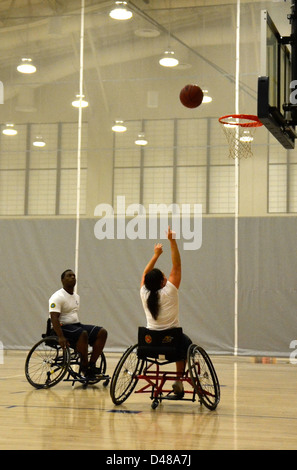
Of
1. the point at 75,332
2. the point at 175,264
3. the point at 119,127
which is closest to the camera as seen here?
the point at 175,264

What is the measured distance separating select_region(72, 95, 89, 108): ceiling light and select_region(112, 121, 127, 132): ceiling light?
55 cm

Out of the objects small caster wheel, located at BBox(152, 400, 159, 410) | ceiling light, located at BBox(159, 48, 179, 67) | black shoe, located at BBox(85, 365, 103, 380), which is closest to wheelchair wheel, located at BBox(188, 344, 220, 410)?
small caster wheel, located at BBox(152, 400, 159, 410)

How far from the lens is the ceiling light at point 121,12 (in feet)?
36.1

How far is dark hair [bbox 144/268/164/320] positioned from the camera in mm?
5277

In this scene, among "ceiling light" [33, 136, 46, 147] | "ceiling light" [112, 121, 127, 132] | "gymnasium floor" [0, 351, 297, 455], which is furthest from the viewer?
"ceiling light" [33, 136, 46, 147]

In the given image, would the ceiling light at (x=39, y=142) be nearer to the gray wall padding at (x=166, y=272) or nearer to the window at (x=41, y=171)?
the window at (x=41, y=171)

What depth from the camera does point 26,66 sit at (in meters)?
11.4

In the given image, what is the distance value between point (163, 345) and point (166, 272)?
5.36m

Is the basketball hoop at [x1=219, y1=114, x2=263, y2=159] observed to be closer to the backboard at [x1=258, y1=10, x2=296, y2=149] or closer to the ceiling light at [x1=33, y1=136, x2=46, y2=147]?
the ceiling light at [x1=33, y1=136, x2=46, y2=147]

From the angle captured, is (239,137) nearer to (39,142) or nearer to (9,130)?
(39,142)

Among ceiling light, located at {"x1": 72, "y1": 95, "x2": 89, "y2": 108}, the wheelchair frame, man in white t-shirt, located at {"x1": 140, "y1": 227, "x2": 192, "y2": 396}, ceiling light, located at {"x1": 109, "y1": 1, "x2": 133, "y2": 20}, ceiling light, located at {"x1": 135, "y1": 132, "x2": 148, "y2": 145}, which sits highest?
ceiling light, located at {"x1": 109, "y1": 1, "x2": 133, "y2": 20}

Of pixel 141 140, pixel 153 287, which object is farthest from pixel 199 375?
pixel 141 140

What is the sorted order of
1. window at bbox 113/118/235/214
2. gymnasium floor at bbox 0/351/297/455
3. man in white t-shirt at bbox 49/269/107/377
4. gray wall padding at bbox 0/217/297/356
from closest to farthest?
gymnasium floor at bbox 0/351/297/455 < man in white t-shirt at bbox 49/269/107/377 < gray wall padding at bbox 0/217/297/356 < window at bbox 113/118/235/214

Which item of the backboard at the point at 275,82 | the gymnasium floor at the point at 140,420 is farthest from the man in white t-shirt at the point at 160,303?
the backboard at the point at 275,82
